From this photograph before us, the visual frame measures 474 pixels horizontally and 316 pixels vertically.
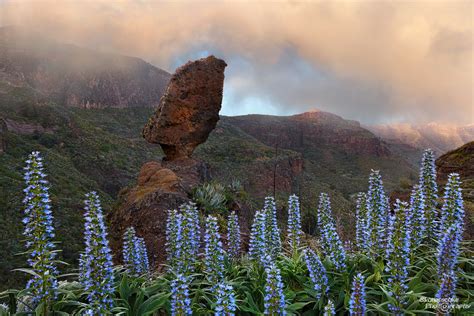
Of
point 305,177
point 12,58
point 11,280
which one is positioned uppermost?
point 12,58

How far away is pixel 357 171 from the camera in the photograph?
9781cm

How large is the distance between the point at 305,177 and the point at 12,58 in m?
77.7

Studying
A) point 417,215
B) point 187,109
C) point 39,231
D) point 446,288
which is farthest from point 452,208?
point 187,109

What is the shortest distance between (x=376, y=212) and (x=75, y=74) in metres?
116

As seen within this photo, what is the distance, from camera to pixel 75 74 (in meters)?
107

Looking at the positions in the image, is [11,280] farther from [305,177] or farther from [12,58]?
[12,58]

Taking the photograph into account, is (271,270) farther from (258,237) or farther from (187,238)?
(258,237)

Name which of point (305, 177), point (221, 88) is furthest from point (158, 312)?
point (305, 177)

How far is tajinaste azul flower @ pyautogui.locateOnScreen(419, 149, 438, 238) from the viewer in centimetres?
569

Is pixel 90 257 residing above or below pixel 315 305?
above

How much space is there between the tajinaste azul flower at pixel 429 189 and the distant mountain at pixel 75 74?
301 ft

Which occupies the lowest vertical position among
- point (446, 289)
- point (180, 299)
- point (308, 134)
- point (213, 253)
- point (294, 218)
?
point (180, 299)

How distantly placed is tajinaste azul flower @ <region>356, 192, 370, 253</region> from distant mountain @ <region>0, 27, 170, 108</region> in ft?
299

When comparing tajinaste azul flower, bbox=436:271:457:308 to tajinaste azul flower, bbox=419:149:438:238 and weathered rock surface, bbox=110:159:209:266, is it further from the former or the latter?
weathered rock surface, bbox=110:159:209:266
